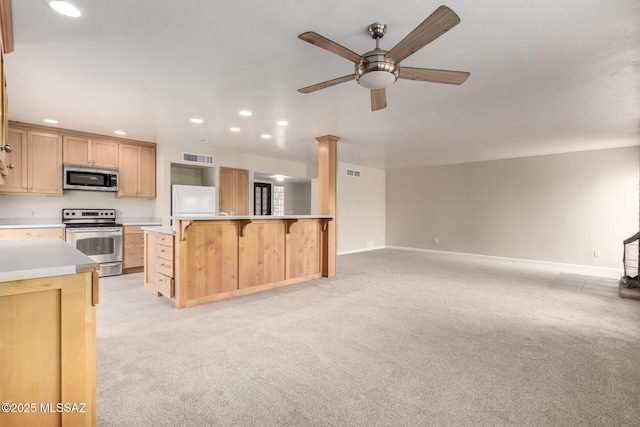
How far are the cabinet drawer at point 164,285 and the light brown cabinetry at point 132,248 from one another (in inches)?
72.6

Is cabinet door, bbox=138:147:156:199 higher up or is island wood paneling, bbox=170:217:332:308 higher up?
cabinet door, bbox=138:147:156:199

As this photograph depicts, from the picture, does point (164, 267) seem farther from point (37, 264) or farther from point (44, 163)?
point (44, 163)

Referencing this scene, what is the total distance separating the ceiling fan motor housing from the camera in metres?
2.02

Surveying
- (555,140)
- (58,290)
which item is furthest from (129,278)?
(555,140)

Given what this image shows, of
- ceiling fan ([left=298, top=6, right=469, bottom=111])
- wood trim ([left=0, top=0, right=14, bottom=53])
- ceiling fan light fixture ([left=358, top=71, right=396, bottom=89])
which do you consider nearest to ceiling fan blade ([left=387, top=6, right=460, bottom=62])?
ceiling fan ([left=298, top=6, right=469, bottom=111])

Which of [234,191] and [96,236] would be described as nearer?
[96,236]

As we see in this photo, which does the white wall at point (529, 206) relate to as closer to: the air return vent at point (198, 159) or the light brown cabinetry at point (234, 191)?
the light brown cabinetry at point (234, 191)

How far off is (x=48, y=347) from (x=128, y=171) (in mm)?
5130

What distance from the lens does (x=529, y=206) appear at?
22.6ft

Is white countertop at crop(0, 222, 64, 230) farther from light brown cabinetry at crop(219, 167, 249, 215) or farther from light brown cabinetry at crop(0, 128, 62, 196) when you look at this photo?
light brown cabinetry at crop(219, 167, 249, 215)

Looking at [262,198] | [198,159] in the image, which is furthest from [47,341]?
[262,198]

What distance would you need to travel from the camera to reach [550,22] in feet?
6.60

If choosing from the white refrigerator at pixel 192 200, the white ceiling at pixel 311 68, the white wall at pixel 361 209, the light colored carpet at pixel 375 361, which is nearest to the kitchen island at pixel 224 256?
the light colored carpet at pixel 375 361

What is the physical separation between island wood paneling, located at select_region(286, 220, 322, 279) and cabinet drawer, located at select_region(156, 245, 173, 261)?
169 centimetres
